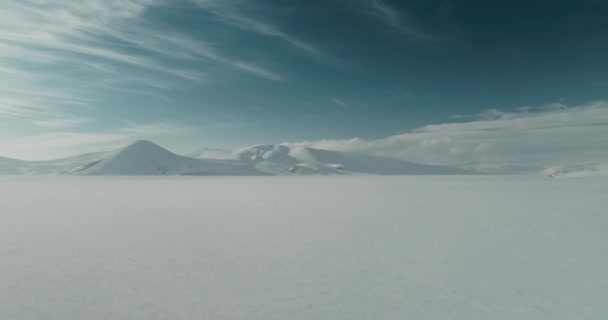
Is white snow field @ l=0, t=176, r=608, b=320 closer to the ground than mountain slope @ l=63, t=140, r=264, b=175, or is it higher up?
closer to the ground

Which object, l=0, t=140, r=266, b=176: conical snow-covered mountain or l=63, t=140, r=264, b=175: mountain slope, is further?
l=0, t=140, r=266, b=176: conical snow-covered mountain

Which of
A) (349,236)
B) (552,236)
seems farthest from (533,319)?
(552,236)

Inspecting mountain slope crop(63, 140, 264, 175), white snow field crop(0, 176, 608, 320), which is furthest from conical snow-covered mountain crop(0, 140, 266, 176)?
white snow field crop(0, 176, 608, 320)

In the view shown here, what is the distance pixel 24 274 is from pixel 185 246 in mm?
3164

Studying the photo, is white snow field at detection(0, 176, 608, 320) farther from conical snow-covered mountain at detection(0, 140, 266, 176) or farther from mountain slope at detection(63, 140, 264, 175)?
conical snow-covered mountain at detection(0, 140, 266, 176)

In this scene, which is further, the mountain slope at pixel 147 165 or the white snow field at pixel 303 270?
the mountain slope at pixel 147 165

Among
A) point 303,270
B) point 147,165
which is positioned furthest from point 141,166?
point 303,270

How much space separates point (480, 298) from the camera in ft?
18.0

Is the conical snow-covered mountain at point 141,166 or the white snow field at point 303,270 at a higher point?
the conical snow-covered mountain at point 141,166

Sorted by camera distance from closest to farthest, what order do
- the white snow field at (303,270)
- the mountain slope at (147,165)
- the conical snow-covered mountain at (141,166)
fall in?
the white snow field at (303,270)
the mountain slope at (147,165)
the conical snow-covered mountain at (141,166)

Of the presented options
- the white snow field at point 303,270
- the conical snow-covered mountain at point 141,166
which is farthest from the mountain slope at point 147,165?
the white snow field at point 303,270

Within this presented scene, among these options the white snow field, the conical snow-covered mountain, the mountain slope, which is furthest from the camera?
the conical snow-covered mountain

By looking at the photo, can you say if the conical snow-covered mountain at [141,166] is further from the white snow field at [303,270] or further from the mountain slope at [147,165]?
the white snow field at [303,270]

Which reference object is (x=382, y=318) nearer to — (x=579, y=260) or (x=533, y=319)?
(x=533, y=319)
